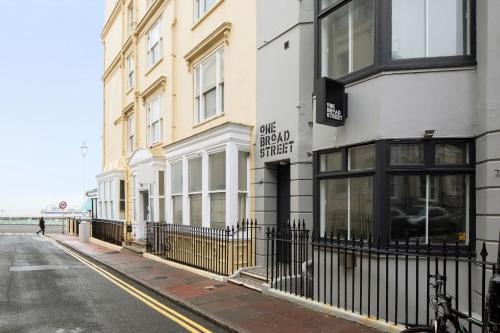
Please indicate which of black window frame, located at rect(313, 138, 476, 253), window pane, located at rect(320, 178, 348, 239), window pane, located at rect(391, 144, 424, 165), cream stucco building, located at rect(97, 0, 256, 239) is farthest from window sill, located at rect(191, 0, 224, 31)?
window pane, located at rect(391, 144, 424, 165)

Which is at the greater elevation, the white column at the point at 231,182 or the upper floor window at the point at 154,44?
the upper floor window at the point at 154,44

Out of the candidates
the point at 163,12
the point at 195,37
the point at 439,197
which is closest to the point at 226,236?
the point at 439,197

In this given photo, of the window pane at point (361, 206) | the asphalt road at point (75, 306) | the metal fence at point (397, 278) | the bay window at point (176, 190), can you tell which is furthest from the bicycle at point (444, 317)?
the bay window at point (176, 190)

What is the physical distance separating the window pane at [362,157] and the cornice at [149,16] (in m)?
12.8

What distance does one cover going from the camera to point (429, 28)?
22.1ft

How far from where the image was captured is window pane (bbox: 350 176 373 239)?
713cm

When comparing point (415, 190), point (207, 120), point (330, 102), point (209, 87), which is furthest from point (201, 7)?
point (415, 190)

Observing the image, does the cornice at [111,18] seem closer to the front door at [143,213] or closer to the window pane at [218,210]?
the front door at [143,213]

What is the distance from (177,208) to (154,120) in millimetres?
5621

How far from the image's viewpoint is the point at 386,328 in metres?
6.01

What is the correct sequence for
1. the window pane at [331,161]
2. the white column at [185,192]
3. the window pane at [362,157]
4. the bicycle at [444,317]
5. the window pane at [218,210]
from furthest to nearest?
the white column at [185,192], the window pane at [218,210], the window pane at [331,161], the window pane at [362,157], the bicycle at [444,317]

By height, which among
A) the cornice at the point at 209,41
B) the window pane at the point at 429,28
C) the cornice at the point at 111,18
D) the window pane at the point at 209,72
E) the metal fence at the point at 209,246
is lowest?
the metal fence at the point at 209,246

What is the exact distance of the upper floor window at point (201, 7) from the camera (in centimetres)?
1385

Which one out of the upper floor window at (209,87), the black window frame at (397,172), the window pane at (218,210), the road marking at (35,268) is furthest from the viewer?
the road marking at (35,268)
